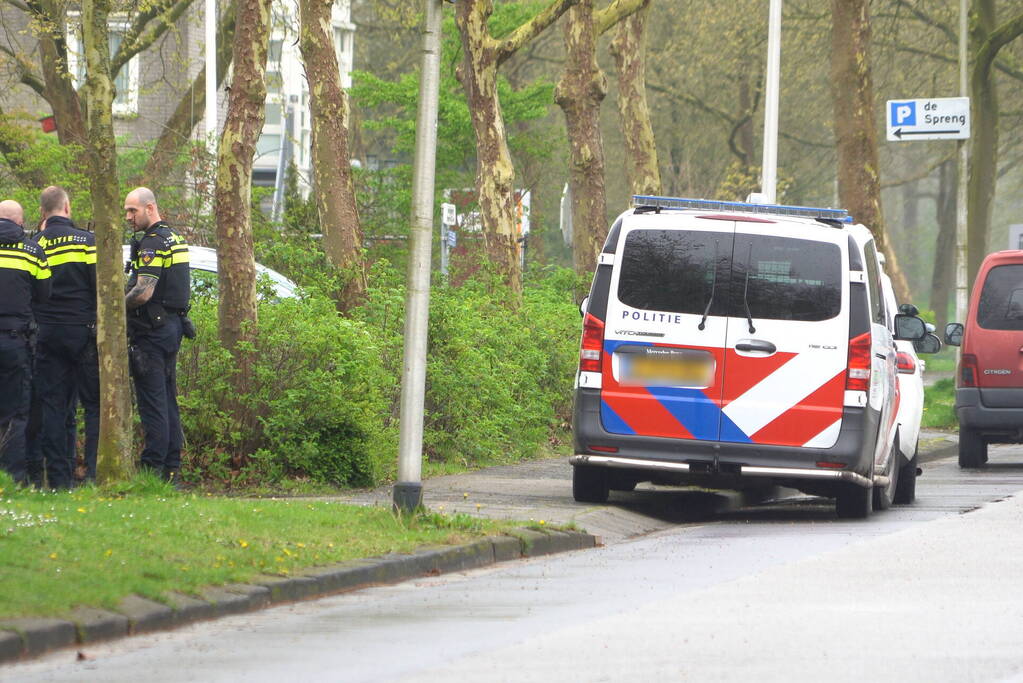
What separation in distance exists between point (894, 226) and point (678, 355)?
271ft

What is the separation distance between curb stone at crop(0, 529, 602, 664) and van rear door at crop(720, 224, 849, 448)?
1661 mm

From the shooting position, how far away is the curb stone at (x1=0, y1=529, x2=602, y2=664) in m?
7.02

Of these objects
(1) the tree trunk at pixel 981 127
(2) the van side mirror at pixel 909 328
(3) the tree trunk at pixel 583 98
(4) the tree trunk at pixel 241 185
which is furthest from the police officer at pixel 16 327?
(1) the tree trunk at pixel 981 127

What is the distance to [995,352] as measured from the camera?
723 inches

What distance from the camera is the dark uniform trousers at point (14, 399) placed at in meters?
12.2

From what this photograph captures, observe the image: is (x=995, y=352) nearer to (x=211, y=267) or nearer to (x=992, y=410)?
(x=992, y=410)

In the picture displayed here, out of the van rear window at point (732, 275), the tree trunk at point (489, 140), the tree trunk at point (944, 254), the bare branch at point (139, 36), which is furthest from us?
the tree trunk at point (944, 254)

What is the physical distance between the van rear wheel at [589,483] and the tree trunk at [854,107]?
42.2 feet

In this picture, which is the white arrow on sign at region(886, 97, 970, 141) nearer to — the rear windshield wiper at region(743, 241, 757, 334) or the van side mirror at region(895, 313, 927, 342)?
the van side mirror at region(895, 313, 927, 342)

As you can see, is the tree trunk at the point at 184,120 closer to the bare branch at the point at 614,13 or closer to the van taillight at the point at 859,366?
the bare branch at the point at 614,13

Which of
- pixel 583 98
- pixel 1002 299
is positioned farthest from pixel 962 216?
pixel 1002 299

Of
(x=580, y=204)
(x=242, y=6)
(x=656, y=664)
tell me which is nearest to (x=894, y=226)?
(x=580, y=204)

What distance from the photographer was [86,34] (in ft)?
37.9

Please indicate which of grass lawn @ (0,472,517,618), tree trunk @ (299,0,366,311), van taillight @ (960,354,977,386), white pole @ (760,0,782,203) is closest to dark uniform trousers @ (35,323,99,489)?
grass lawn @ (0,472,517,618)
